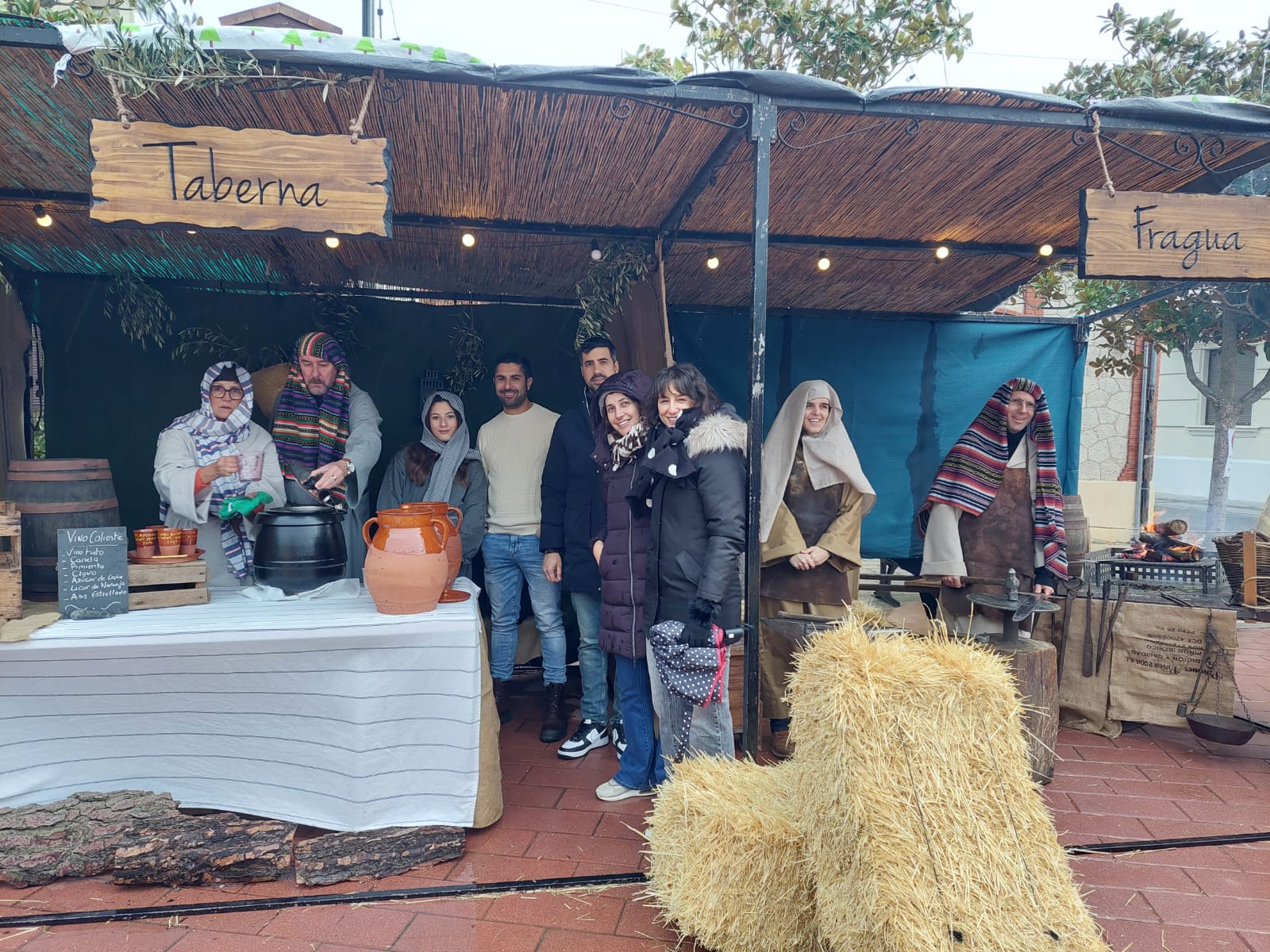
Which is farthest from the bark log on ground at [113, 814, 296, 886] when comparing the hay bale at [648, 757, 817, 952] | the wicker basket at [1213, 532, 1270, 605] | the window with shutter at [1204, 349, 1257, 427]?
the window with shutter at [1204, 349, 1257, 427]

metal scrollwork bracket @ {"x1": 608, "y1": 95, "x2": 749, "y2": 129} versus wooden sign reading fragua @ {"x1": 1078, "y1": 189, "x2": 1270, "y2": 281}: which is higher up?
metal scrollwork bracket @ {"x1": 608, "y1": 95, "x2": 749, "y2": 129}

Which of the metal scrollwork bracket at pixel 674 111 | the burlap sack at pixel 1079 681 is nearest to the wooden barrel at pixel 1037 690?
the burlap sack at pixel 1079 681

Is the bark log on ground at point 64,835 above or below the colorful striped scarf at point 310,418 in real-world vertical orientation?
below

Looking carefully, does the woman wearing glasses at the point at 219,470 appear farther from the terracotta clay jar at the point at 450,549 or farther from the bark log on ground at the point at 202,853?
the bark log on ground at the point at 202,853

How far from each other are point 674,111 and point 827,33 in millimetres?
6284

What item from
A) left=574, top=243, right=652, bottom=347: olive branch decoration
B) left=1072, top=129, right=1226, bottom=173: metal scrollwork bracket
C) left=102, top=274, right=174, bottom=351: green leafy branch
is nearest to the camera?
left=1072, top=129, right=1226, bottom=173: metal scrollwork bracket

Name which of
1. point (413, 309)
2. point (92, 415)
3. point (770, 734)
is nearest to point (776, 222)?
point (413, 309)

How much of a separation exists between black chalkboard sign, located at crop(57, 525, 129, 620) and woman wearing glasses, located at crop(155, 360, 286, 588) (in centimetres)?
61

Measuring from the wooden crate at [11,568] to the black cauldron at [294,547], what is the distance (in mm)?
684

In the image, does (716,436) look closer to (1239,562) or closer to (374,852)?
(374,852)

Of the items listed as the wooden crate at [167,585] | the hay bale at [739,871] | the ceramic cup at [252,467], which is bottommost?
the hay bale at [739,871]

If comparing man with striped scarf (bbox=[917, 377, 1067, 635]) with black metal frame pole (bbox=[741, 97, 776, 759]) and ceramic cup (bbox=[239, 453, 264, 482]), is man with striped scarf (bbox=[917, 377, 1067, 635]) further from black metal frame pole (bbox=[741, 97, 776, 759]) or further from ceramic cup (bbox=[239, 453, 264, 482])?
ceramic cup (bbox=[239, 453, 264, 482])

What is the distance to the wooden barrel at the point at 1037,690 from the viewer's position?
3.10 metres

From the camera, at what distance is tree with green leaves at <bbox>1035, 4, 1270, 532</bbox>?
19.8ft
